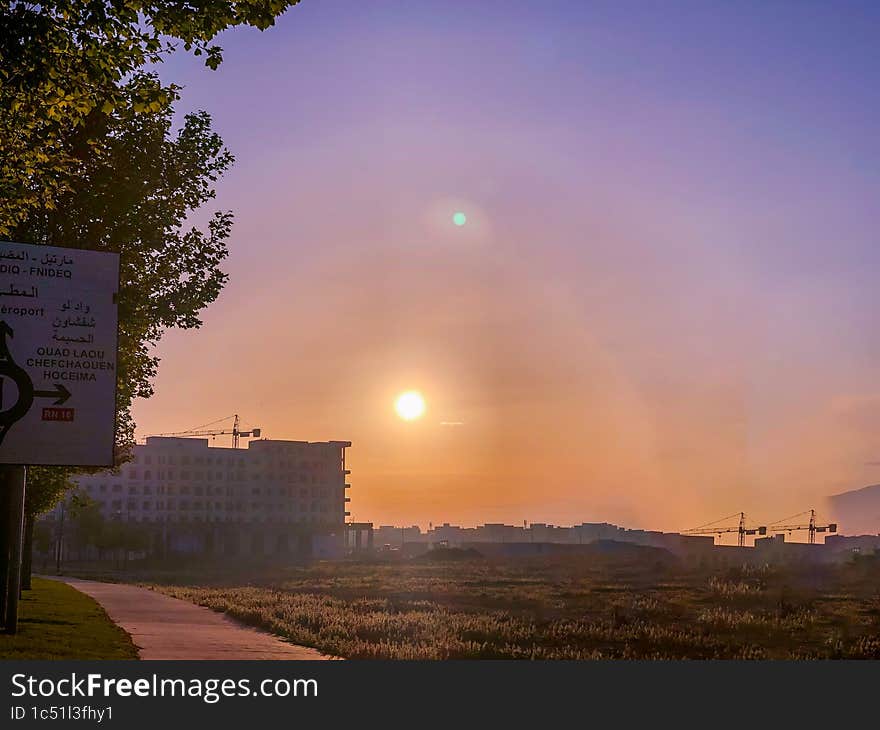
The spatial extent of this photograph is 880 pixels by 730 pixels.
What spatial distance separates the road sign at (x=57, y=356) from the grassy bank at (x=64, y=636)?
410 cm

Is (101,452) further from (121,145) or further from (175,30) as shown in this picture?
(121,145)

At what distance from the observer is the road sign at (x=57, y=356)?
22.2 meters

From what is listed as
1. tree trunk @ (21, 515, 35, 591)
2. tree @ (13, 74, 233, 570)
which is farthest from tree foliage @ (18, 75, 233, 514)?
tree trunk @ (21, 515, 35, 591)

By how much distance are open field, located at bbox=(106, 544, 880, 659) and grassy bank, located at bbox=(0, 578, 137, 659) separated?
5399 millimetres

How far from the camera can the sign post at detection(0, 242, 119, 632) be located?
22.2 metres

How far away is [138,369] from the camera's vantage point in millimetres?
35312

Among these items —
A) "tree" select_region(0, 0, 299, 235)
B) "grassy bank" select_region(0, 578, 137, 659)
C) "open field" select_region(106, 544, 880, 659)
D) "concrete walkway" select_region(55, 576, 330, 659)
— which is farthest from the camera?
"open field" select_region(106, 544, 880, 659)

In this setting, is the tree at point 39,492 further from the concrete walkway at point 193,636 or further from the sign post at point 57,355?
the sign post at point 57,355

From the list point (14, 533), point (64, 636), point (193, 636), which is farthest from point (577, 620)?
point (14, 533)

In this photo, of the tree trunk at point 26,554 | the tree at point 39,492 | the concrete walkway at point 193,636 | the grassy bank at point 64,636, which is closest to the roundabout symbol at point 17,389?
the grassy bank at point 64,636

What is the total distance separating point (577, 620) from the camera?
1681 inches

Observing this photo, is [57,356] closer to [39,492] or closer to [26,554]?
[39,492]

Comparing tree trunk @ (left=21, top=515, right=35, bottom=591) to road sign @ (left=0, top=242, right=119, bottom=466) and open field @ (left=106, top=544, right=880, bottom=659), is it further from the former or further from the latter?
road sign @ (left=0, top=242, right=119, bottom=466)

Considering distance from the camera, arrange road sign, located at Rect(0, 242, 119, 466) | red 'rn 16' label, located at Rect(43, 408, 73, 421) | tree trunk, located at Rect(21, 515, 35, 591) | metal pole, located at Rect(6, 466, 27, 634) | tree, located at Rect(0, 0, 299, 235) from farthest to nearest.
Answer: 1. tree trunk, located at Rect(21, 515, 35, 591)
2. metal pole, located at Rect(6, 466, 27, 634)
3. red 'rn 16' label, located at Rect(43, 408, 73, 421)
4. road sign, located at Rect(0, 242, 119, 466)
5. tree, located at Rect(0, 0, 299, 235)
